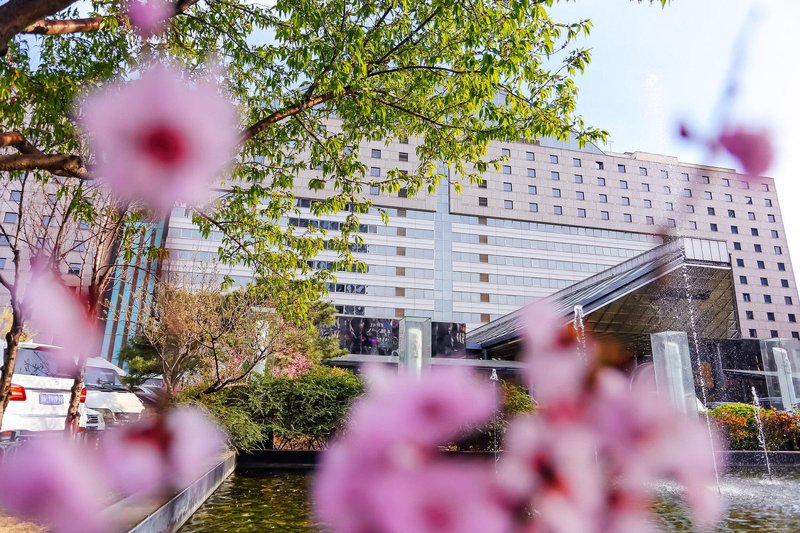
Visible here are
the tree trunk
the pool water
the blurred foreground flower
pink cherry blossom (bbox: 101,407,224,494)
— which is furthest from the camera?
the pool water

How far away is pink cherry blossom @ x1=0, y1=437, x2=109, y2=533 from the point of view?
1.02ft

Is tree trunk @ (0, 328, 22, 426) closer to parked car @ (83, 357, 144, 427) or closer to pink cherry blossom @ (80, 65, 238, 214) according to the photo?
pink cherry blossom @ (80, 65, 238, 214)

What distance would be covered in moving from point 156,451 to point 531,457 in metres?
0.26

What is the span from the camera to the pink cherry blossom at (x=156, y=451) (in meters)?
0.35

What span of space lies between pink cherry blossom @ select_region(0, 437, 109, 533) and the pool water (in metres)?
3.44

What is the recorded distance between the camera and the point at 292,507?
19.5ft

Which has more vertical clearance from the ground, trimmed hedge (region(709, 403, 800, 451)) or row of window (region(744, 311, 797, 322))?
row of window (region(744, 311, 797, 322))

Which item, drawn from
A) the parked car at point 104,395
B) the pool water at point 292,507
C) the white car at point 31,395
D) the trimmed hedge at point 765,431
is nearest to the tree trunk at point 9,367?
the white car at point 31,395

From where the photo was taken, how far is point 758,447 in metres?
11.4

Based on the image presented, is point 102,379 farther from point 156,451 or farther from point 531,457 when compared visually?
point 531,457

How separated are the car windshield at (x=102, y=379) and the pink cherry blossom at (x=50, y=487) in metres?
12.5

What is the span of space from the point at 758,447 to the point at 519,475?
563 inches

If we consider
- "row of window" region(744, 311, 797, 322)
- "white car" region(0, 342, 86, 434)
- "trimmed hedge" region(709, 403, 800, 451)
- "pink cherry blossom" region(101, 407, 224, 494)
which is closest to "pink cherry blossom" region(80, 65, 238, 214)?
"pink cherry blossom" region(101, 407, 224, 494)

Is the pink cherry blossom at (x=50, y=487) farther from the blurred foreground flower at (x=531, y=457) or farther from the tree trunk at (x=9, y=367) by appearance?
the tree trunk at (x=9, y=367)
